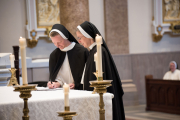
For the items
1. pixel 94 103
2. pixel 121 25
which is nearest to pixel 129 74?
pixel 121 25

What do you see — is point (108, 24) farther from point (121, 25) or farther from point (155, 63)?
point (155, 63)

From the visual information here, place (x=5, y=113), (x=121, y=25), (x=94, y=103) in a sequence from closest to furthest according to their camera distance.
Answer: (x=5, y=113) → (x=94, y=103) → (x=121, y=25)

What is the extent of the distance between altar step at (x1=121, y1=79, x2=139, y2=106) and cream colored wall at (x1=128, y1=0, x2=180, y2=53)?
4.74 feet

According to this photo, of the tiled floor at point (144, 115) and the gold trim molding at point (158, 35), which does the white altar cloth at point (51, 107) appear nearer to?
the tiled floor at point (144, 115)

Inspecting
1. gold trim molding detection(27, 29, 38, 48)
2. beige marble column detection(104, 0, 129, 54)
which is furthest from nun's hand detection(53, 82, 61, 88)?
beige marble column detection(104, 0, 129, 54)

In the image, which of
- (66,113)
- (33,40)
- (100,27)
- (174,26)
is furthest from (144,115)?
(66,113)

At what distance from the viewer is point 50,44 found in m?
9.66

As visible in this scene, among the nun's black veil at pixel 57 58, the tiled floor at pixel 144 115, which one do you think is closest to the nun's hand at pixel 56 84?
the nun's black veil at pixel 57 58

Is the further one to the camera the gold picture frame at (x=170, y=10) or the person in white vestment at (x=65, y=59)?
the gold picture frame at (x=170, y=10)

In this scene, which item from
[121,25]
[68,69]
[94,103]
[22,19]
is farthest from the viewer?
[121,25]

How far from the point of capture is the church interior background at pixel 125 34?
9.25m

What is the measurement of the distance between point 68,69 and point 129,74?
22.6ft

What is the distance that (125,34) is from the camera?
10.1 m

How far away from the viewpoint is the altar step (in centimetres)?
972
